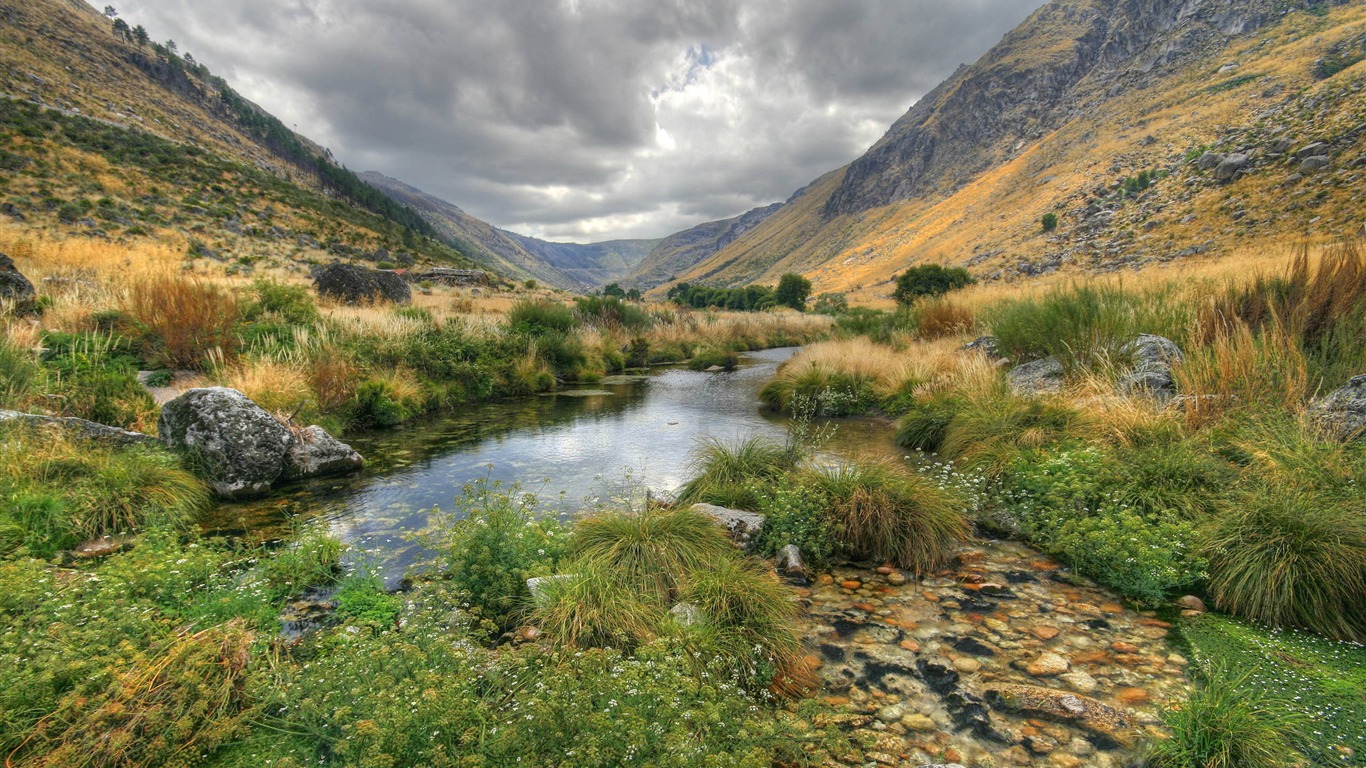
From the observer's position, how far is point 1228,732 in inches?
88.7

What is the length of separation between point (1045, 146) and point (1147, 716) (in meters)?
130

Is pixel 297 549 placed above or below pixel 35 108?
below

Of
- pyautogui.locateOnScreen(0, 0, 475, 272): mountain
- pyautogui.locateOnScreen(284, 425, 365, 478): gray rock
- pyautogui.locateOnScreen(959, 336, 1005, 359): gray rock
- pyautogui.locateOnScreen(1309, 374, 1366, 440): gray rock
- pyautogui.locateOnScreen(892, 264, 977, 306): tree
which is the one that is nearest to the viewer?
pyautogui.locateOnScreen(1309, 374, 1366, 440): gray rock

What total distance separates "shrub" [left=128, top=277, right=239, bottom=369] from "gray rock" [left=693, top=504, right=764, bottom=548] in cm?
880

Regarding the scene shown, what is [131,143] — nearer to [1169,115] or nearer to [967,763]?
[967,763]

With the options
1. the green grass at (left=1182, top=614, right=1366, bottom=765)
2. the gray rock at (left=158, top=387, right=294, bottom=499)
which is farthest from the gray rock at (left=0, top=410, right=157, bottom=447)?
the green grass at (left=1182, top=614, right=1366, bottom=765)

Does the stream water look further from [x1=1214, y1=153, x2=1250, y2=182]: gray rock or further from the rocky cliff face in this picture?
the rocky cliff face

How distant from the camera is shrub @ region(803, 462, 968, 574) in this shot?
15.6ft

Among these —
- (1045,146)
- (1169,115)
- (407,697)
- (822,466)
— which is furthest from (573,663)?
(1045,146)

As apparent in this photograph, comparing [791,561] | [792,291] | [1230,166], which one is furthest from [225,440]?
[1230,166]

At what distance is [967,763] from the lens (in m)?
2.51

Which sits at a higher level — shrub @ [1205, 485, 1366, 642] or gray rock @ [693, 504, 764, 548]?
shrub @ [1205, 485, 1366, 642]

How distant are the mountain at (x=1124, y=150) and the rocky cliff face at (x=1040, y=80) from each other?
0.45m

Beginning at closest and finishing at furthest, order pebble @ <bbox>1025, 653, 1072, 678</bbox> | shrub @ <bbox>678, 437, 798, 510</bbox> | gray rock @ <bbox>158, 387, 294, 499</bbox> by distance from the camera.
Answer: pebble @ <bbox>1025, 653, 1072, 678</bbox> → shrub @ <bbox>678, 437, 798, 510</bbox> → gray rock @ <bbox>158, 387, 294, 499</bbox>
